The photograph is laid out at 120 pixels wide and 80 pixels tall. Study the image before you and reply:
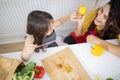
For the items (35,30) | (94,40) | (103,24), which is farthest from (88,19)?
(35,30)

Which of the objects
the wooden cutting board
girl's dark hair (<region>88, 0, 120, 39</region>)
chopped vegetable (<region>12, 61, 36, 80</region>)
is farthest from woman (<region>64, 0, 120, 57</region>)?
chopped vegetable (<region>12, 61, 36, 80</region>)

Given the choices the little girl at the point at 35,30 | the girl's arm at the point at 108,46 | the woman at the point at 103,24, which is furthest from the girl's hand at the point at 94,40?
the little girl at the point at 35,30

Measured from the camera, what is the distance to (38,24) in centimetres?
96

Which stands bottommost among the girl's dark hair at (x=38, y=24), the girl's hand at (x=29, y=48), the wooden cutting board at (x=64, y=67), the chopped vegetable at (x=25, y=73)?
the wooden cutting board at (x=64, y=67)

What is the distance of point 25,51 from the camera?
95cm

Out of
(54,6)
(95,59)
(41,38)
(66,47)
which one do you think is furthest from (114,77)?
(54,6)

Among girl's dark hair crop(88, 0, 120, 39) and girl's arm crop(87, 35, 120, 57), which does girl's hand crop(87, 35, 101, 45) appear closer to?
girl's arm crop(87, 35, 120, 57)

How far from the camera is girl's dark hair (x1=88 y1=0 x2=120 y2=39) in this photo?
1.02 m

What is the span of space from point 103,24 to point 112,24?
0.07 m

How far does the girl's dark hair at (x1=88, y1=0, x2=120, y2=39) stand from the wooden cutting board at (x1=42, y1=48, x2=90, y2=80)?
0.38 meters

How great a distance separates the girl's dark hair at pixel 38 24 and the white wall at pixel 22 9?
515 millimetres

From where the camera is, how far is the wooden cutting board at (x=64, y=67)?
933 millimetres

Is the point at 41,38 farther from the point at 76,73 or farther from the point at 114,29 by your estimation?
the point at 114,29

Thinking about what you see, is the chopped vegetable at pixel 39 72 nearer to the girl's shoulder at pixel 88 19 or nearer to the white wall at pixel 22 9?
the girl's shoulder at pixel 88 19
